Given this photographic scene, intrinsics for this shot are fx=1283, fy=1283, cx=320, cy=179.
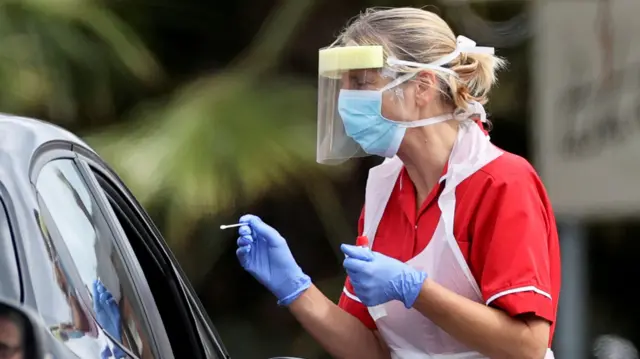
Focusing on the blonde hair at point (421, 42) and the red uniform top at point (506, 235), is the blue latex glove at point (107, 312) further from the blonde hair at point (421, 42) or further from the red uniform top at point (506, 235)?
the blonde hair at point (421, 42)

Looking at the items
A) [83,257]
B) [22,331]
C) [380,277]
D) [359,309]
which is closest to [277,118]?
[359,309]

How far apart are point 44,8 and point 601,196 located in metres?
2.97

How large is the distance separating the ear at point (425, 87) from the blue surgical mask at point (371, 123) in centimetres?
5

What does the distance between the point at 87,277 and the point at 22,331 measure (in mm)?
747

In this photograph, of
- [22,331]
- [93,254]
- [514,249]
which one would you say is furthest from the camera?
[514,249]

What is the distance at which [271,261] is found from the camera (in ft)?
10.2

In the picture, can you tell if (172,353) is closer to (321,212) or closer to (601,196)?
(601,196)

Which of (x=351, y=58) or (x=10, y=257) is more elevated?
(x=351, y=58)

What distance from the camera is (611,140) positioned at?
559 centimetres

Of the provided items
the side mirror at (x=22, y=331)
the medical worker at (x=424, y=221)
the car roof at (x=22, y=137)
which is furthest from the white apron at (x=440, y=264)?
the side mirror at (x=22, y=331)

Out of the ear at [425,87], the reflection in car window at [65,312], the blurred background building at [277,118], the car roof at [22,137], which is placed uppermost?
the car roof at [22,137]

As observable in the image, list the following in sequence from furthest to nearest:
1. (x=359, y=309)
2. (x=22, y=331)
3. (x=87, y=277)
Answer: (x=359, y=309), (x=87, y=277), (x=22, y=331)

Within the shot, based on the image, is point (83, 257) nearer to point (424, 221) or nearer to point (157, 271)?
point (157, 271)

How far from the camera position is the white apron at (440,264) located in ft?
9.30
